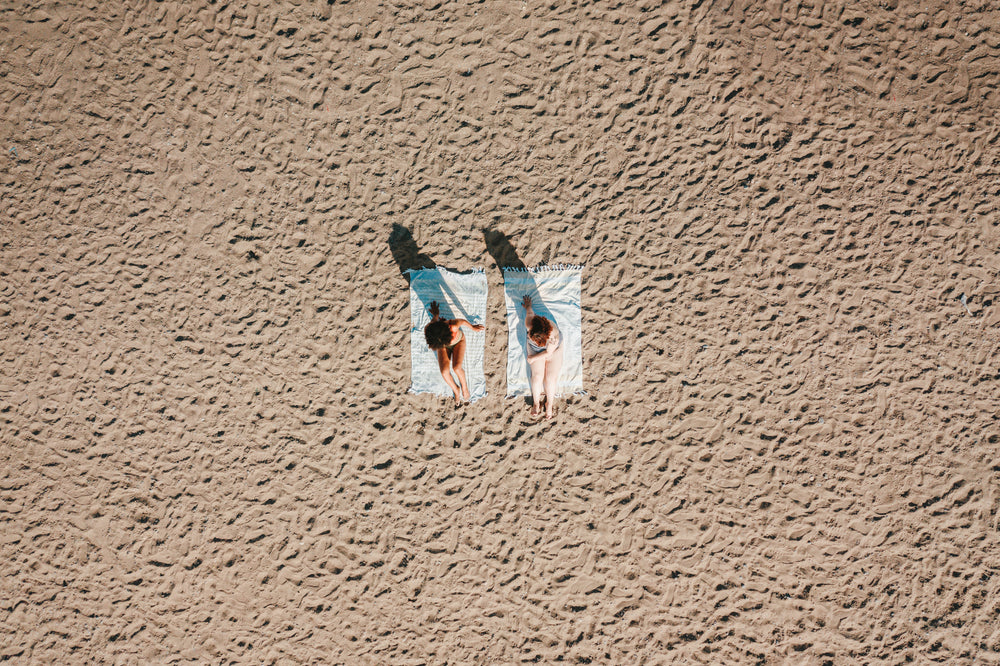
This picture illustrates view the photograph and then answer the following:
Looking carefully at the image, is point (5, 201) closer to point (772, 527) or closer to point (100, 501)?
point (100, 501)

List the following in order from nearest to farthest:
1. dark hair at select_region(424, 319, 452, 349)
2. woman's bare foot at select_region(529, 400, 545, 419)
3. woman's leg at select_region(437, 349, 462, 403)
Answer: dark hair at select_region(424, 319, 452, 349) → woman's leg at select_region(437, 349, 462, 403) → woman's bare foot at select_region(529, 400, 545, 419)

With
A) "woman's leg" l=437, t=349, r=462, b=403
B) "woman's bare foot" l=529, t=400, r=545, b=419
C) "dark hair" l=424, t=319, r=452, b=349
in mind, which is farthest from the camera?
"woman's bare foot" l=529, t=400, r=545, b=419

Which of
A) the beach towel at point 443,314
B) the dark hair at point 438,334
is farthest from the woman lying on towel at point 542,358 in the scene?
the dark hair at point 438,334

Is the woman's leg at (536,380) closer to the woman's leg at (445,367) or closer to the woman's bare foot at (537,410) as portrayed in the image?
the woman's bare foot at (537,410)

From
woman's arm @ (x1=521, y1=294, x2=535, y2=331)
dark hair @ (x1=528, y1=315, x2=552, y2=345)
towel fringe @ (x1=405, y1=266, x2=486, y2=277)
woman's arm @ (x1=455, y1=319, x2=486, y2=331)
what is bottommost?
dark hair @ (x1=528, y1=315, x2=552, y2=345)

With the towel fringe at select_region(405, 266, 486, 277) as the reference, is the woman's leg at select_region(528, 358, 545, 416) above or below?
below

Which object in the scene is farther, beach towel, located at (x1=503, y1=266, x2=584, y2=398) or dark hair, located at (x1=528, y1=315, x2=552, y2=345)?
beach towel, located at (x1=503, y1=266, x2=584, y2=398)

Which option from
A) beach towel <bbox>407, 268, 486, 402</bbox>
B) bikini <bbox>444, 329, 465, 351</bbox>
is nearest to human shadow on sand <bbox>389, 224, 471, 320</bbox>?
beach towel <bbox>407, 268, 486, 402</bbox>

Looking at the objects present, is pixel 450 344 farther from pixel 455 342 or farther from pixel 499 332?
pixel 499 332

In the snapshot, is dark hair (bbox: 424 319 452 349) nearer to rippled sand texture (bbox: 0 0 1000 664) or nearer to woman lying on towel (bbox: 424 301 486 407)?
woman lying on towel (bbox: 424 301 486 407)
